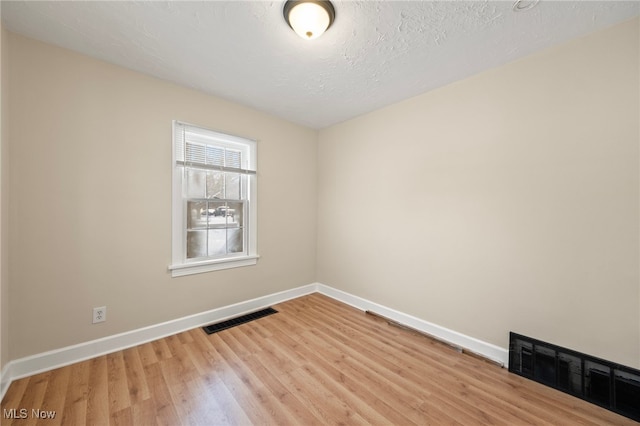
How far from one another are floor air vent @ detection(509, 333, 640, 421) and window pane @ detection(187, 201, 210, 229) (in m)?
3.13

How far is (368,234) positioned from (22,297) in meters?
3.17

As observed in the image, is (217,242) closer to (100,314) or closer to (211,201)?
(211,201)

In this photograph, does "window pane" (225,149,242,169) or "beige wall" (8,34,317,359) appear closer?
"beige wall" (8,34,317,359)

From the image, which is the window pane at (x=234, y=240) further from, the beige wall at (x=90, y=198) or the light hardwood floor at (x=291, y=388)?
the light hardwood floor at (x=291, y=388)

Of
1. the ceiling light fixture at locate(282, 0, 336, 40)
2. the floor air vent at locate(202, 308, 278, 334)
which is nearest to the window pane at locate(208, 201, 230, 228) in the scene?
the floor air vent at locate(202, 308, 278, 334)

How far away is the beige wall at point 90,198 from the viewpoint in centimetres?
182

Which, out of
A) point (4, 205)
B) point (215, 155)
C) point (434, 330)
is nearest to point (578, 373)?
point (434, 330)

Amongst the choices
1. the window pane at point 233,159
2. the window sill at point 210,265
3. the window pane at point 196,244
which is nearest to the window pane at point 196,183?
the window pane at point 233,159

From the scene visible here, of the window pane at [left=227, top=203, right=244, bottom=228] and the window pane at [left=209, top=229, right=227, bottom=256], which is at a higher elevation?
the window pane at [left=227, top=203, right=244, bottom=228]

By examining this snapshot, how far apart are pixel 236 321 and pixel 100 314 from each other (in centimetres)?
122

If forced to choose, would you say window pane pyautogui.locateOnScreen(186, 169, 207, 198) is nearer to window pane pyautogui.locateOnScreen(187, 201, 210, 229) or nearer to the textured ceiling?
window pane pyautogui.locateOnScreen(187, 201, 210, 229)

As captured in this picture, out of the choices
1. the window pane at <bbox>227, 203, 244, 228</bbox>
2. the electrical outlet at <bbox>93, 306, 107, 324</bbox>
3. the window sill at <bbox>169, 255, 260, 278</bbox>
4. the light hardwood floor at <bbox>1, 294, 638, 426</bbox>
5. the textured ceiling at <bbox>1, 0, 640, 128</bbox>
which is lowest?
the light hardwood floor at <bbox>1, 294, 638, 426</bbox>

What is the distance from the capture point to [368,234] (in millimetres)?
3137

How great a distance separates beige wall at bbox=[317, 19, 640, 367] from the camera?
1.63 m
